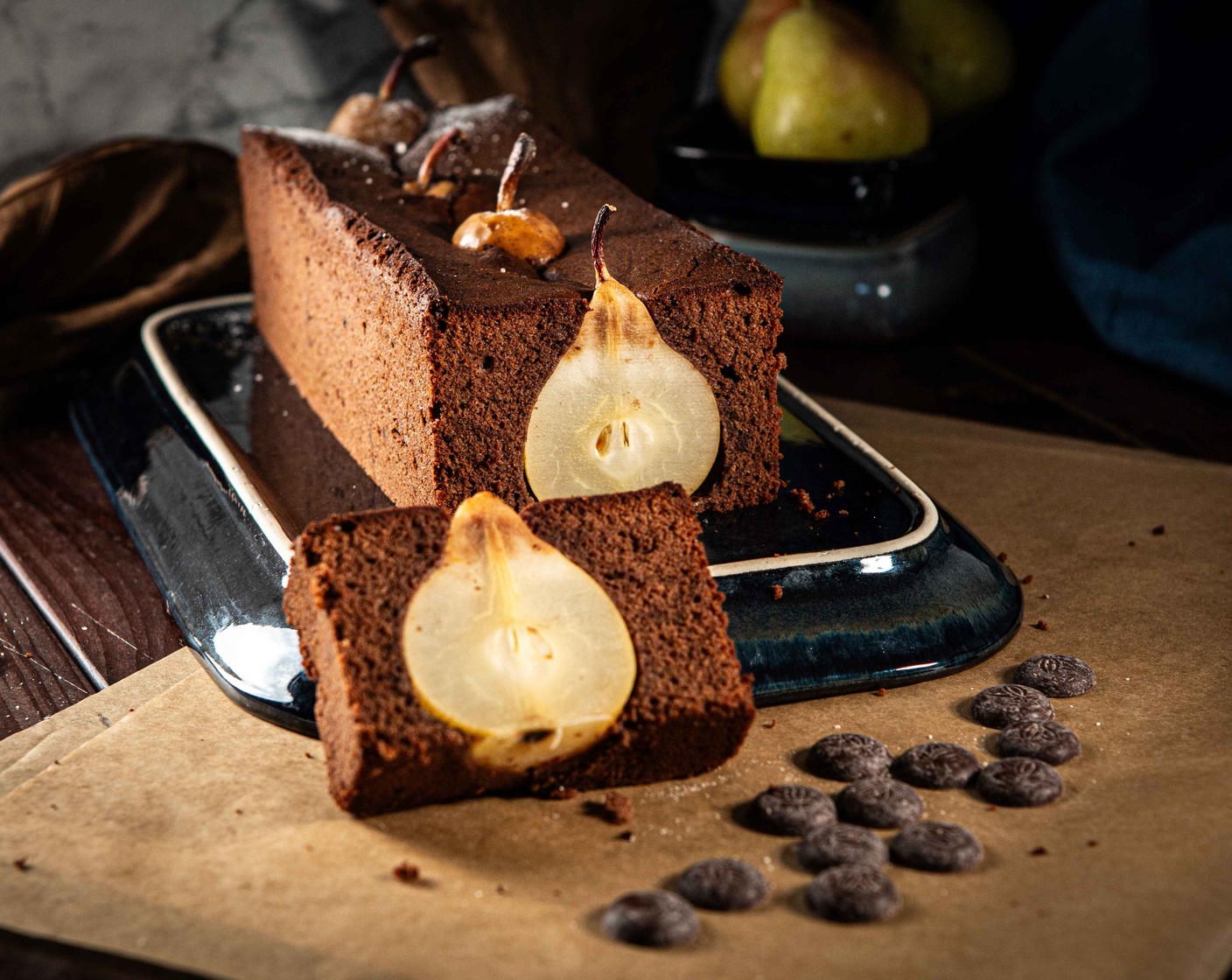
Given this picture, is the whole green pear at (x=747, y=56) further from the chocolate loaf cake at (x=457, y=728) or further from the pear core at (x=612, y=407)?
the chocolate loaf cake at (x=457, y=728)

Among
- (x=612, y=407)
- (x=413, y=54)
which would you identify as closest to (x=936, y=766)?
(x=612, y=407)

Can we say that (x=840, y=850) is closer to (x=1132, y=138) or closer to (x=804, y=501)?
(x=804, y=501)

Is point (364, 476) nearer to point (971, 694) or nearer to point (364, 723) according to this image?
point (364, 723)

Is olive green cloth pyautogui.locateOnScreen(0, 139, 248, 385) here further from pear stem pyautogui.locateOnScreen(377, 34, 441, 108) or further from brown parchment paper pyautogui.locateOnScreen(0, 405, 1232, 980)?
brown parchment paper pyautogui.locateOnScreen(0, 405, 1232, 980)

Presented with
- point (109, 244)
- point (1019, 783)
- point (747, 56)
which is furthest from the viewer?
point (747, 56)

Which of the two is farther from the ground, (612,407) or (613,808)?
(612,407)

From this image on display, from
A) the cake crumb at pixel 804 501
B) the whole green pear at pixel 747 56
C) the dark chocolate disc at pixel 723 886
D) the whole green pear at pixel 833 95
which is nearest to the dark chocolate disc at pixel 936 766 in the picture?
the dark chocolate disc at pixel 723 886
